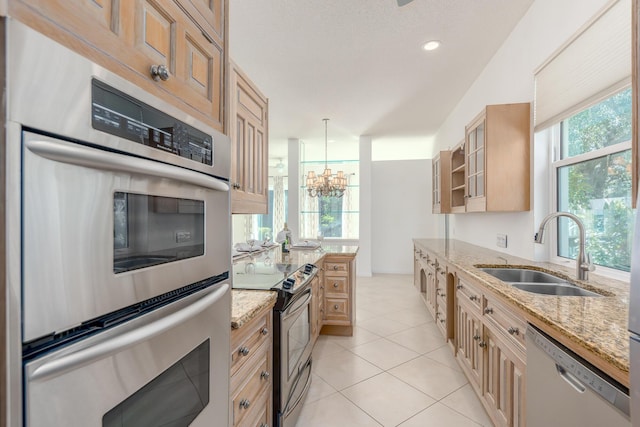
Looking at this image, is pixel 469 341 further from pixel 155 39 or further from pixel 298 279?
pixel 155 39

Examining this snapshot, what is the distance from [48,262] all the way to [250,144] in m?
1.44

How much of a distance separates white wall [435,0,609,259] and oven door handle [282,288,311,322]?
1840 millimetres

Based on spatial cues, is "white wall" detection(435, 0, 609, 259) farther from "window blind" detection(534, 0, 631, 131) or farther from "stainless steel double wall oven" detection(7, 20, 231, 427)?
"stainless steel double wall oven" detection(7, 20, 231, 427)

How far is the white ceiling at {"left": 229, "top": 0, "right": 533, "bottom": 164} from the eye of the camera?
2.41 meters

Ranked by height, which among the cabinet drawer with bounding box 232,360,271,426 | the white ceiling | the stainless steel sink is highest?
the white ceiling

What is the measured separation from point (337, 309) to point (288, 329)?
5.43 ft

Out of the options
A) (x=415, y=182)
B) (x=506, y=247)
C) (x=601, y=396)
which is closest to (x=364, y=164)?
(x=415, y=182)

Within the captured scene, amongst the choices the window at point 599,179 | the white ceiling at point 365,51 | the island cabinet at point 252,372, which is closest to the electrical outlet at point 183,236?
the island cabinet at point 252,372

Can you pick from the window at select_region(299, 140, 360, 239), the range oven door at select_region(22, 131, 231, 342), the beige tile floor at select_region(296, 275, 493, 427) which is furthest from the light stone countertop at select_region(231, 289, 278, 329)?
the window at select_region(299, 140, 360, 239)

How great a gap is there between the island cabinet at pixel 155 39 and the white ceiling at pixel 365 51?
5.67ft

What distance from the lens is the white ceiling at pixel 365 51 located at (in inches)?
95.0

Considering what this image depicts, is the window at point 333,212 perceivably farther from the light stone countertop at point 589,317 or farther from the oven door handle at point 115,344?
the oven door handle at point 115,344

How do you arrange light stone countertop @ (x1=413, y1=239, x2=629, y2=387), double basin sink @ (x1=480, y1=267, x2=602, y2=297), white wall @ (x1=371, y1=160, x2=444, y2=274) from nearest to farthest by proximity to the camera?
light stone countertop @ (x1=413, y1=239, x2=629, y2=387), double basin sink @ (x1=480, y1=267, x2=602, y2=297), white wall @ (x1=371, y1=160, x2=444, y2=274)

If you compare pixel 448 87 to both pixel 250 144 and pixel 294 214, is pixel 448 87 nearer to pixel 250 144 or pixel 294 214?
pixel 250 144
